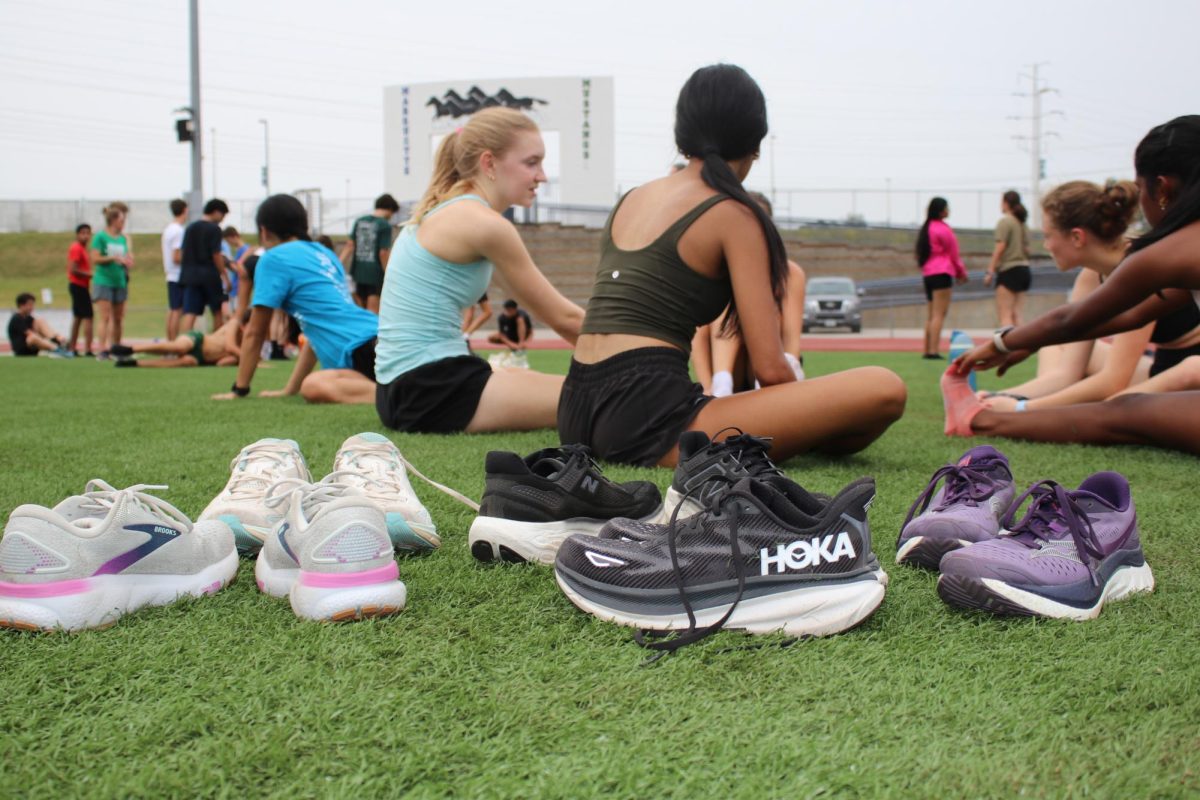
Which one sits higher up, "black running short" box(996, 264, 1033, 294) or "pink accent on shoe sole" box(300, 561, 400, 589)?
"black running short" box(996, 264, 1033, 294)

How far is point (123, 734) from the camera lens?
1.14 m

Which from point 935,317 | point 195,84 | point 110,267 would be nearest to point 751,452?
point 935,317

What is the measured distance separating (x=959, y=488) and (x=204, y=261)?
10.4 m

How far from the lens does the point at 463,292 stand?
427cm

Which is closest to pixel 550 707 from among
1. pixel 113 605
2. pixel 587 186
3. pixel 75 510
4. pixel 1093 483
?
pixel 113 605

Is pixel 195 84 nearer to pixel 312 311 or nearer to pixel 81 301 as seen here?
pixel 81 301

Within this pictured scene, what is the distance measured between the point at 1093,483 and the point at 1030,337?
67.7 inches

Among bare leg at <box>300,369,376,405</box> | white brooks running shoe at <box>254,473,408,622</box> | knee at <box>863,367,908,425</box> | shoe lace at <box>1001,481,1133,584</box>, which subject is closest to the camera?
white brooks running shoe at <box>254,473,408,622</box>

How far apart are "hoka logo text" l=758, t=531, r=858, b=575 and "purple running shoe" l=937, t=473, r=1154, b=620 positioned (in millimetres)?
260

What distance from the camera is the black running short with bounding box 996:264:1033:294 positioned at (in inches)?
418

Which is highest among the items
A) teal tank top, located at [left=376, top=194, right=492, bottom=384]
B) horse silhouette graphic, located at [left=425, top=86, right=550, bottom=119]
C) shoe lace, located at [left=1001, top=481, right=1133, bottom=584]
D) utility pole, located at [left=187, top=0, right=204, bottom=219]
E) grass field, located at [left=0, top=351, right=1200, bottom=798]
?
horse silhouette graphic, located at [left=425, top=86, right=550, bottom=119]

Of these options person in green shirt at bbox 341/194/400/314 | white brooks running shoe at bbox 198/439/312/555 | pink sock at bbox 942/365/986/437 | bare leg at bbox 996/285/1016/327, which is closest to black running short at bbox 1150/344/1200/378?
pink sock at bbox 942/365/986/437

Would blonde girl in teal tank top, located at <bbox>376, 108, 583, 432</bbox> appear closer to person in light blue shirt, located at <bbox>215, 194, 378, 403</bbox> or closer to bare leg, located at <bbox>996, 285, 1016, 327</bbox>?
person in light blue shirt, located at <bbox>215, 194, 378, 403</bbox>

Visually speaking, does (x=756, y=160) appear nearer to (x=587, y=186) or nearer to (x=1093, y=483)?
(x=1093, y=483)
